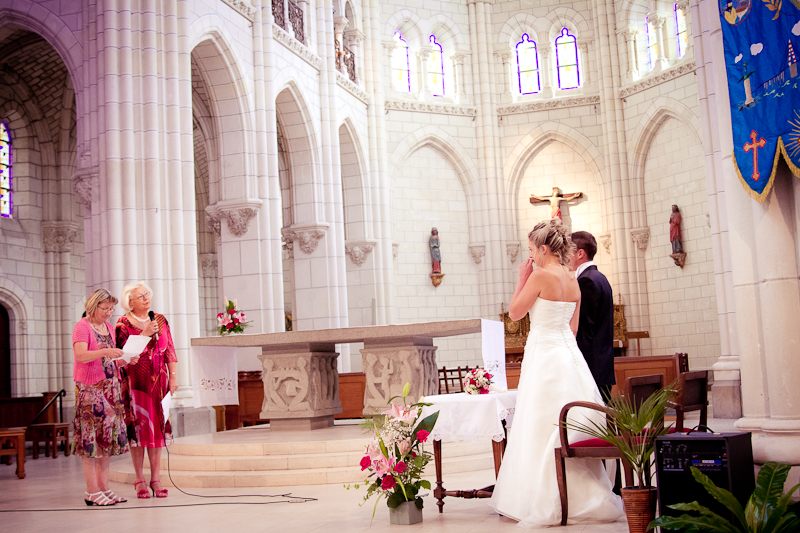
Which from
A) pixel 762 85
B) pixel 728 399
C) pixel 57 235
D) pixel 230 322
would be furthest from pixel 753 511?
pixel 57 235

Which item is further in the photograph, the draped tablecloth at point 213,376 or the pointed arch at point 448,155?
the pointed arch at point 448,155

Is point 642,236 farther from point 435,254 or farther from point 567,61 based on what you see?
point 567,61

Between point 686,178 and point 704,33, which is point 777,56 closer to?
point 704,33

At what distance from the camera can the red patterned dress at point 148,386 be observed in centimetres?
659

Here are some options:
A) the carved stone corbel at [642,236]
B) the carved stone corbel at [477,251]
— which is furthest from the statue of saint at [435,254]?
the carved stone corbel at [642,236]

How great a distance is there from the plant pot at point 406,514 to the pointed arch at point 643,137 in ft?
53.3

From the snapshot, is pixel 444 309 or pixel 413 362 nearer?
pixel 413 362

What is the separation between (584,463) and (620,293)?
16.1 m

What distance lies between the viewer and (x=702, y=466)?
3.73 metres

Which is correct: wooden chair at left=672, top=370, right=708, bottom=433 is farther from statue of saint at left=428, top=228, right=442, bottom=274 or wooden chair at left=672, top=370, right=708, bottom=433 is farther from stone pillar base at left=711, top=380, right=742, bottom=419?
statue of saint at left=428, top=228, right=442, bottom=274

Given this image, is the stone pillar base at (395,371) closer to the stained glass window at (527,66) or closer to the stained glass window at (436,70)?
the stained glass window at (436,70)

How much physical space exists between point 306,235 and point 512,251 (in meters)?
6.55

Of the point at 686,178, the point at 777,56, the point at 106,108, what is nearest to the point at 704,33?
the point at 777,56

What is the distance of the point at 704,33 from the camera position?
8789 millimetres
